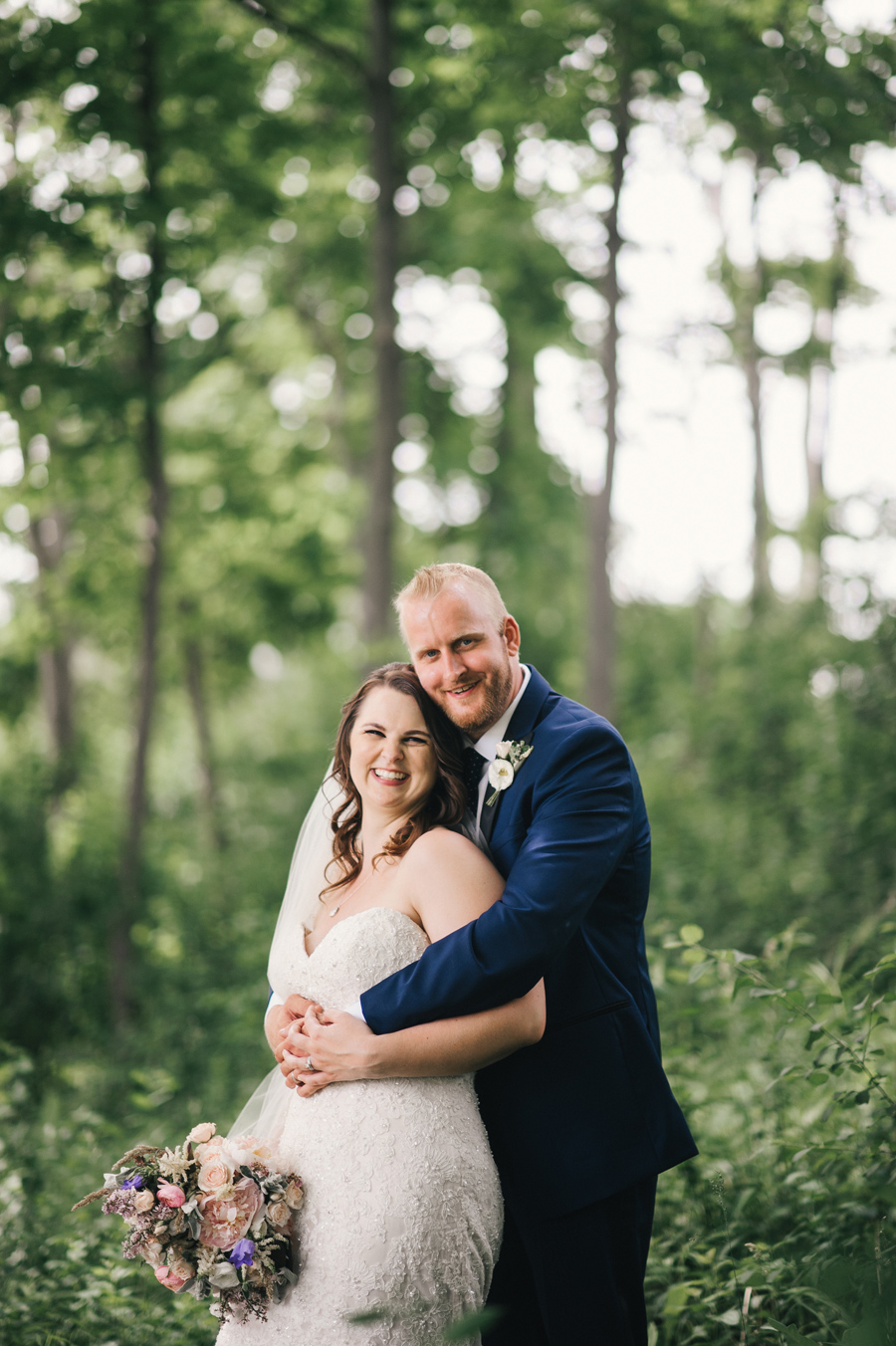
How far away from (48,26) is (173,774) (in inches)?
602

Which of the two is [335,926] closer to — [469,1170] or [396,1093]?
[396,1093]

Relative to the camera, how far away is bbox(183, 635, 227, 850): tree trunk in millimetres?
15508

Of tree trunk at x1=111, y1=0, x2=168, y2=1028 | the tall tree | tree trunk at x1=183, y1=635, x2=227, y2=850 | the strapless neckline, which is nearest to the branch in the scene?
tree trunk at x1=111, y1=0, x2=168, y2=1028

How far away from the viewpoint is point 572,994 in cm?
296

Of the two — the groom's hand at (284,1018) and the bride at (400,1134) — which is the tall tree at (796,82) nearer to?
the bride at (400,1134)

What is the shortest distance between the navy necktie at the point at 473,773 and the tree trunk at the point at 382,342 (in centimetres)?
678

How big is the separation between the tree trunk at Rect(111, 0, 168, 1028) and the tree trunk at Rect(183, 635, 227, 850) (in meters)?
3.94

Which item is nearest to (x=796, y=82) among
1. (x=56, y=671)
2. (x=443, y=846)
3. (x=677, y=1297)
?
(x=443, y=846)

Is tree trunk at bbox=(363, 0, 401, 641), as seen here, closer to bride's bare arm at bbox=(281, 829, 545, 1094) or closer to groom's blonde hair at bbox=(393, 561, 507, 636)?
groom's blonde hair at bbox=(393, 561, 507, 636)

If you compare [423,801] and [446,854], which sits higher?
[423,801]

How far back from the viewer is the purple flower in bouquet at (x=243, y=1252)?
2641 millimetres

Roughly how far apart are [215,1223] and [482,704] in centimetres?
155

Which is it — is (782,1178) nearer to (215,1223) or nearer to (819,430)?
(215,1223)

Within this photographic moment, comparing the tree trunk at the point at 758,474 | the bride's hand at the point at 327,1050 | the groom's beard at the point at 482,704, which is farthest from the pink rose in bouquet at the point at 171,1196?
the tree trunk at the point at 758,474
